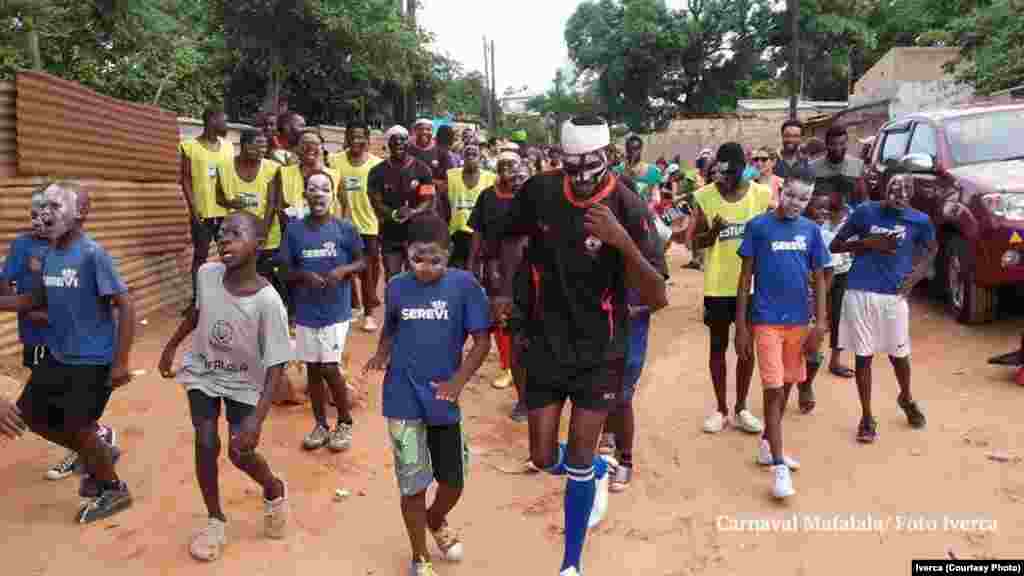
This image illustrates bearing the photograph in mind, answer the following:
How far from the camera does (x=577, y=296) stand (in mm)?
3492

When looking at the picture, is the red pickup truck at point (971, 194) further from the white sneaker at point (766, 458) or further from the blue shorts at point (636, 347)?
the blue shorts at point (636, 347)

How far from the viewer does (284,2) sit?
18.0 m

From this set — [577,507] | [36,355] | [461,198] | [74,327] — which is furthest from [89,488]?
[461,198]

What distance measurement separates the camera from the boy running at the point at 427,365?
3600mm

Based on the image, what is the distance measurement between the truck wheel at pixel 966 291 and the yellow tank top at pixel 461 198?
173 inches

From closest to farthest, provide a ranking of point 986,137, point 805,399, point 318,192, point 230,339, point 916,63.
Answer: point 230,339 < point 318,192 < point 805,399 < point 986,137 < point 916,63

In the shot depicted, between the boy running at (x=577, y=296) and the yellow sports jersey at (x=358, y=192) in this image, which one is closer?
the boy running at (x=577, y=296)

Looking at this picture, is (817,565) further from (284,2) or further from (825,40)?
(825,40)

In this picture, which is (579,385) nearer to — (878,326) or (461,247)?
(878,326)

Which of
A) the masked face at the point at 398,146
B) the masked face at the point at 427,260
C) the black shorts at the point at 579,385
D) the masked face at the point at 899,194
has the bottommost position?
the black shorts at the point at 579,385

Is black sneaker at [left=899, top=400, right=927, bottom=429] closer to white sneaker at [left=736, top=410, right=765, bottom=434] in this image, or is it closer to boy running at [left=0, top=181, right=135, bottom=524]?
white sneaker at [left=736, top=410, right=765, bottom=434]

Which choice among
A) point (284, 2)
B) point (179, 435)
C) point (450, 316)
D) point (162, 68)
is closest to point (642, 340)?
point (450, 316)

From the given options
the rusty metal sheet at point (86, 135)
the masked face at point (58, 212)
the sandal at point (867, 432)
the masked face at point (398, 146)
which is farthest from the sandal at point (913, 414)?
the rusty metal sheet at point (86, 135)

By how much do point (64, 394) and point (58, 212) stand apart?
2.94 ft
